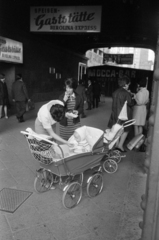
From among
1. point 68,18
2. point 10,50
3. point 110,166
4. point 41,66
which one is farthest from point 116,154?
point 41,66

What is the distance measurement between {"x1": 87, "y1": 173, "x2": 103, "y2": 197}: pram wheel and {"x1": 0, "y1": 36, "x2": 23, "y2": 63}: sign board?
7.83m

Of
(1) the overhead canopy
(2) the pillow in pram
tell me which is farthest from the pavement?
(1) the overhead canopy

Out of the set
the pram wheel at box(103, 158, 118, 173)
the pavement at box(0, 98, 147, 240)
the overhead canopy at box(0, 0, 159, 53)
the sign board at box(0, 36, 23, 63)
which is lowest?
the pavement at box(0, 98, 147, 240)

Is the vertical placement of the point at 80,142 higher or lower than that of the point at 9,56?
lower

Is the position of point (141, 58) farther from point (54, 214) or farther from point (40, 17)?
point (54, 214)

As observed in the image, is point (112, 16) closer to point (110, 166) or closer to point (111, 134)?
point (111, 134)

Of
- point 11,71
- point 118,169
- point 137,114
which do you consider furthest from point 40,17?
point 118,169

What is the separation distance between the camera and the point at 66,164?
3000 mm

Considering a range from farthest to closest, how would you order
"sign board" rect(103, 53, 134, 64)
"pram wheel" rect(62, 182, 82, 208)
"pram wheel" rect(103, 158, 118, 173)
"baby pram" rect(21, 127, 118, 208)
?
1. "sign board" rect(103, 53, 134, 64)
2. "pram wheel" rect(103, 158, 118, 173)
3. "pram wheel" rect(62, 182, 82, 208)
4. "baby pram" rect(21, 127, 118, 208)

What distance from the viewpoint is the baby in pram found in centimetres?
336

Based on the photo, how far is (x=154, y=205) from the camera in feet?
4.07

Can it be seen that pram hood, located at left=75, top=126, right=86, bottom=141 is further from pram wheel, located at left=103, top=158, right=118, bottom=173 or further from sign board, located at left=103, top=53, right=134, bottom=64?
sign board, located at left=103, top=53, right=134, bottom=64

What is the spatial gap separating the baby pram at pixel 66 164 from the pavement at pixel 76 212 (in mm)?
127

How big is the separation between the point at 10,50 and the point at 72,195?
857 cm
